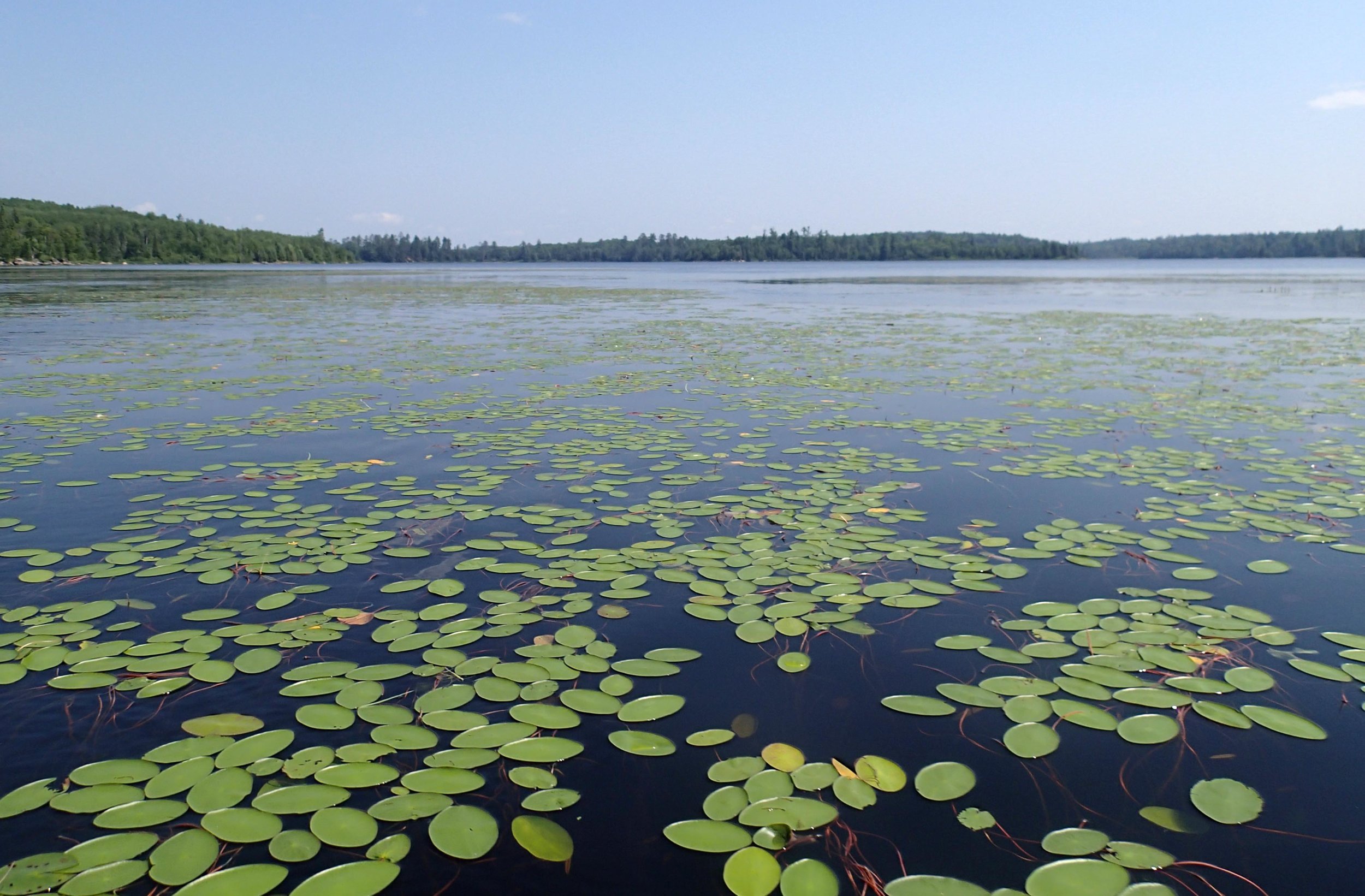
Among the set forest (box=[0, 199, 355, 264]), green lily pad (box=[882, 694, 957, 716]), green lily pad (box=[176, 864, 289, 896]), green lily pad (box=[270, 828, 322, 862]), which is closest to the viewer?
green lily pad (box=[176, 864, 289, 896])

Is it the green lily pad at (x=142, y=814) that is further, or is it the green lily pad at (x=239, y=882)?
the green lily pad at (x=142, y=814)

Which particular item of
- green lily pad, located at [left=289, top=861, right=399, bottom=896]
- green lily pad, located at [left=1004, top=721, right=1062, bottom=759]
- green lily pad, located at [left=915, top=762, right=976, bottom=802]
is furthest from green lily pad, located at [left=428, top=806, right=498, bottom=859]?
green lily pad, located at [left=1004, top=721, right=1062, bottom=759]

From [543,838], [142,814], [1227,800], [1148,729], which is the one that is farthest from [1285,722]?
[142,814]

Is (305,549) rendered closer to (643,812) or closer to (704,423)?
(643,812)

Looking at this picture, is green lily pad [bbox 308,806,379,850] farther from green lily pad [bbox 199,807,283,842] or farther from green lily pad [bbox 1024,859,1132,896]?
green lily pad [bbox 1024,859,1132,896]

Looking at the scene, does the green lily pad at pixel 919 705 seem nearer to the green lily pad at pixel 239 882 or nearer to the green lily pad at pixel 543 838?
the green lily pad at pixel 543 838

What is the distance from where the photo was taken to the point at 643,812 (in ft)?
6.97

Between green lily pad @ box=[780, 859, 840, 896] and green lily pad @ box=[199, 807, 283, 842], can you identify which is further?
green lily pad @ box=[199, 807, 283, 842]

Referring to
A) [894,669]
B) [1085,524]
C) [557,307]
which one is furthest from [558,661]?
[557,307]

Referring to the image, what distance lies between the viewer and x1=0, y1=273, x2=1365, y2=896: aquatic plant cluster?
6.48 ft

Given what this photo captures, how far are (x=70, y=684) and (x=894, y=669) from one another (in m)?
2.84

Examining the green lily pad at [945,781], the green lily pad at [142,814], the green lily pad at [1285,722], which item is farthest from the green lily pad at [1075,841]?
the green lily pad at [142,814]

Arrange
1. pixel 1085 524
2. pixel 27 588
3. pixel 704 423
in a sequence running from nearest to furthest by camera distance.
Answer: pixel 27 588
pixel 1085 524
pixel 704 423

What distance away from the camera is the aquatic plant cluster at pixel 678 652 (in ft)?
6.48
